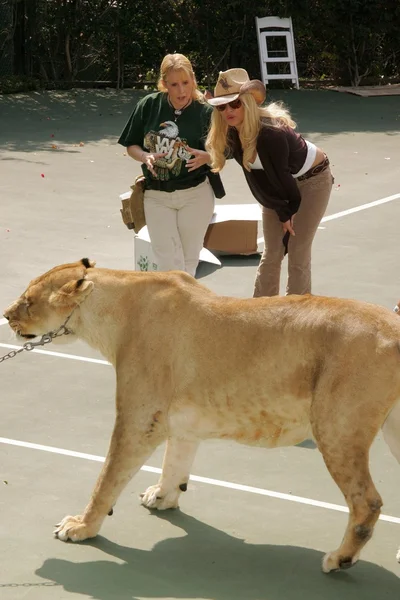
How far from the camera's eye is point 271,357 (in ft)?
19.7

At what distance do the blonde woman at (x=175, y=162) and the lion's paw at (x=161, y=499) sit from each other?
2738mm

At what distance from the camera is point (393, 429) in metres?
A: 6.02

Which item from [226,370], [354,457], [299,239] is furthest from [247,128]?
[354,457]

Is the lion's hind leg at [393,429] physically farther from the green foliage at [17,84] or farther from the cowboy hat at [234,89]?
the green foliage at [17,84]

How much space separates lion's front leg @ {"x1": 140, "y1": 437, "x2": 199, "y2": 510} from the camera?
6590 mm

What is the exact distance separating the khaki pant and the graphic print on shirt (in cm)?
100

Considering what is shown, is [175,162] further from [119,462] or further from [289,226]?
[119,462]

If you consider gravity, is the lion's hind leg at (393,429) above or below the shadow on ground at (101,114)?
above

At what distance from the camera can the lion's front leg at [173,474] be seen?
659 cm

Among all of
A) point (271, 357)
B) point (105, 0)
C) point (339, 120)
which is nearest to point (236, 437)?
point (271, 357)

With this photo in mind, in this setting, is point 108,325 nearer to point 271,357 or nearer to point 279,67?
point 271,357

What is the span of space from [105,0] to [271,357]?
19626 mm

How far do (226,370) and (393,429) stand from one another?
893mm

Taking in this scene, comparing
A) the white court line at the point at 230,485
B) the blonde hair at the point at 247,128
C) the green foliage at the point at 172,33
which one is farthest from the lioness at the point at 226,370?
the green foliage at the point at 172,33
